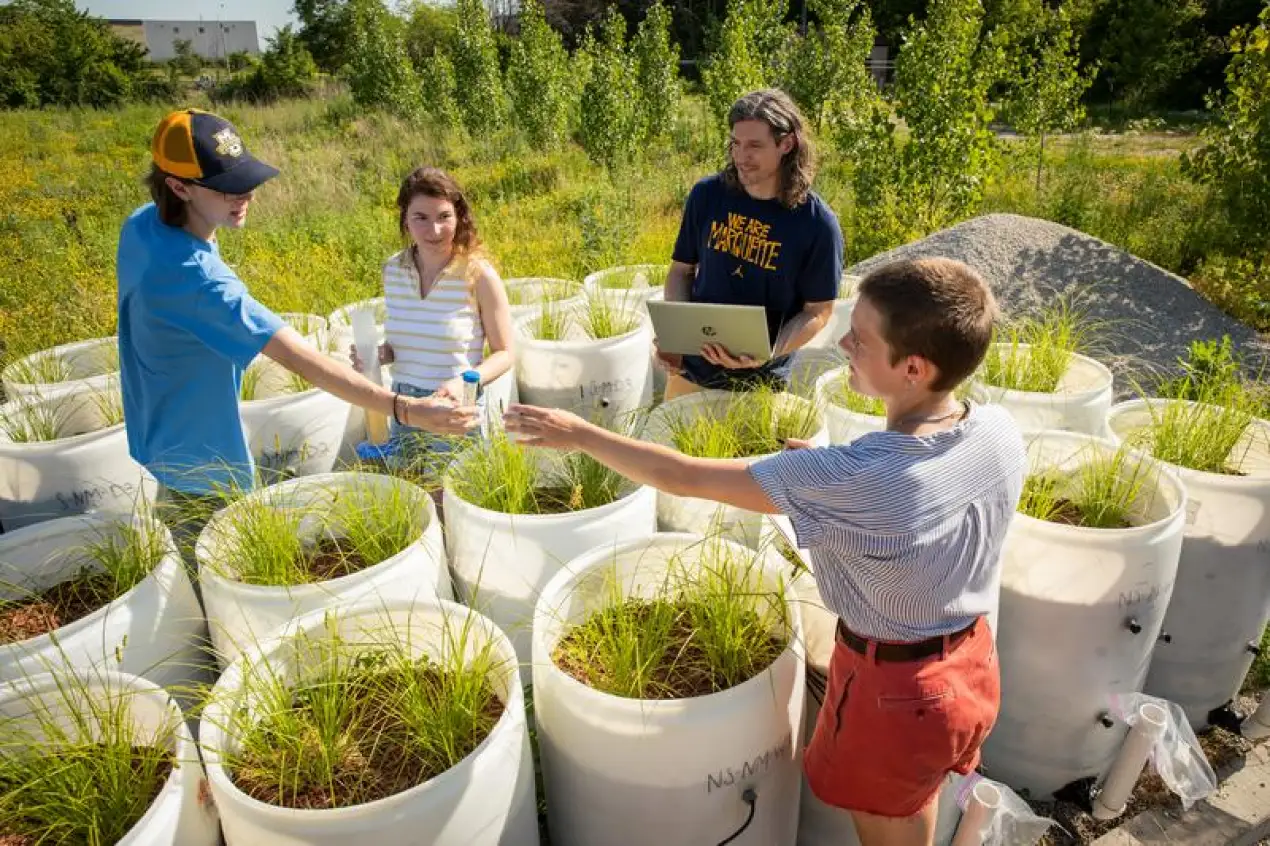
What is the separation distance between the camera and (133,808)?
54.1 inches

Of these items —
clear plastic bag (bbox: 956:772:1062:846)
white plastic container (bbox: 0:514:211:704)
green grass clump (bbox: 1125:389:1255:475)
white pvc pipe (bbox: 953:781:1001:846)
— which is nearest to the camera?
white plastic container (bbox: 0:514:211:704)

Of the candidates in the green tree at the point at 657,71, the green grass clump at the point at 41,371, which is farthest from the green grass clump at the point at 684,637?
the green tree at the point at 657,71

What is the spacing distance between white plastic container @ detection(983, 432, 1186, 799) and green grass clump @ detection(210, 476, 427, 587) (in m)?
1.57

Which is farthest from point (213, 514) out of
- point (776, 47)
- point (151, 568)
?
point (776, 47)

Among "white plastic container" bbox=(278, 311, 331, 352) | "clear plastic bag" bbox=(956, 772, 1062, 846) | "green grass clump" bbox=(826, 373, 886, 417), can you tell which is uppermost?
"green grass clump" bbox=(826, 373, 886, 417)

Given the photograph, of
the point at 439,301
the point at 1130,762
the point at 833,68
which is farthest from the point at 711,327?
the point at 833,68

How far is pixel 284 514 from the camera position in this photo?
1977 millimetres

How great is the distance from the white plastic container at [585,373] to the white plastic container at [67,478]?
1.38 metres

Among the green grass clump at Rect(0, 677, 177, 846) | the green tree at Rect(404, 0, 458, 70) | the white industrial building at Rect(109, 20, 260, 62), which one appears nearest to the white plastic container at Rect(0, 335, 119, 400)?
the green grass clump at Rect(0, 677, 177, 846)

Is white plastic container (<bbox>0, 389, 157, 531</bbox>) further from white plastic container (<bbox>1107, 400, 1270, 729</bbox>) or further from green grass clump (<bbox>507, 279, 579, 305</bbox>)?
white plastic container (<bbox>1107, 400, 1270, 729</bbox>)

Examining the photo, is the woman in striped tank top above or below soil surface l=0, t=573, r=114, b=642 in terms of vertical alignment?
above

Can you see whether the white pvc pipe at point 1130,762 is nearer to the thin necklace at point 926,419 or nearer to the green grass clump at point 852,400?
the green grass clump at point 852,400

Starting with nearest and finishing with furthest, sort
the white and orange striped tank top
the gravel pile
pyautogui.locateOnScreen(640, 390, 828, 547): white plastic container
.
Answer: pyautogui.locateOnScreen(640, 390, 828, 547): white plastic container, the white and orange striped tank top, the gravel pile

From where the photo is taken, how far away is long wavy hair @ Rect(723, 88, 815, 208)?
2340 millimetres
